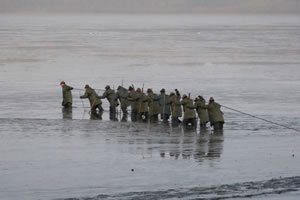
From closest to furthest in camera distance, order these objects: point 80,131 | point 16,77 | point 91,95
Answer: point 80,131 → point 91,95 → point 16,77

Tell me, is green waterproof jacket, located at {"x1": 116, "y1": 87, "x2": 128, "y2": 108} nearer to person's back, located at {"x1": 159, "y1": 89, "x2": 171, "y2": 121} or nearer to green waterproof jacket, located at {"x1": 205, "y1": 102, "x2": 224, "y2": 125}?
person's back, located at {"x1": 159, "y1": 89, "x2": 171, "y2": 121}

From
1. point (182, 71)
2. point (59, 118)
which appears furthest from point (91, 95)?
point (182, 71)

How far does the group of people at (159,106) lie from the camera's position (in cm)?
3406

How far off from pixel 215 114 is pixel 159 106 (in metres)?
4.30

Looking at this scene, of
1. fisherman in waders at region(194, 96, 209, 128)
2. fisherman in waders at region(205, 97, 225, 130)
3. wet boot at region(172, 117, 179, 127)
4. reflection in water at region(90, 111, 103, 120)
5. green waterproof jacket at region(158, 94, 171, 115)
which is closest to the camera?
fisherman in waders at region(205, 97, 225, 130)

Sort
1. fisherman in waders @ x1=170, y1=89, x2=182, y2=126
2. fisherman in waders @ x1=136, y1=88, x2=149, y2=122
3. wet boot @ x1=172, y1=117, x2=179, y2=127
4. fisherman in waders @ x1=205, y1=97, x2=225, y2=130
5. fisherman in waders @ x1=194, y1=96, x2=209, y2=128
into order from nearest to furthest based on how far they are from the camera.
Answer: fisherman in waders @ x1=205, y1=97, x2=225, y2=130 → fisherman in waders @ x1=194, y1=96, x2=209, y2=128 → wet boot @ x1=172, y1=117, x2=179, y2=127 → fisherman in waders @ x1=170, y1=89, x2=182, y2=126 → fisherman in waders @ x1=136, y1=88, x2=149, y2=122

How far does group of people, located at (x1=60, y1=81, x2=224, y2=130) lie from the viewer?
112 feet

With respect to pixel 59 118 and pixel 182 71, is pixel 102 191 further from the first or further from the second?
pixel 182 71

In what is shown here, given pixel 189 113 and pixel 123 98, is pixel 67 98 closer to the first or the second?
pixel 123 98

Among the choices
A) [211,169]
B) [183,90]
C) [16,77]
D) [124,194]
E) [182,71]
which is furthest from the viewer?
[182,71]

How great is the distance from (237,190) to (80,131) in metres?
12.0

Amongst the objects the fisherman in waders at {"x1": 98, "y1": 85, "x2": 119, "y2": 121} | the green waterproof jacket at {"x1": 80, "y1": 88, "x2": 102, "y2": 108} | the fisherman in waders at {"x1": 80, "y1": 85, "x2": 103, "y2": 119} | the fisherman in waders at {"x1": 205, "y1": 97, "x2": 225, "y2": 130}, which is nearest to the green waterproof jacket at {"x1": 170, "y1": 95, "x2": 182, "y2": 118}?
the fisherman in waders at {"x1": 205, "y1": 97, "x2": 225, "y2": 130}

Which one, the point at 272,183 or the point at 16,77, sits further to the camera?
the point at 16,77

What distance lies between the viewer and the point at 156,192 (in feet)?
73.8
